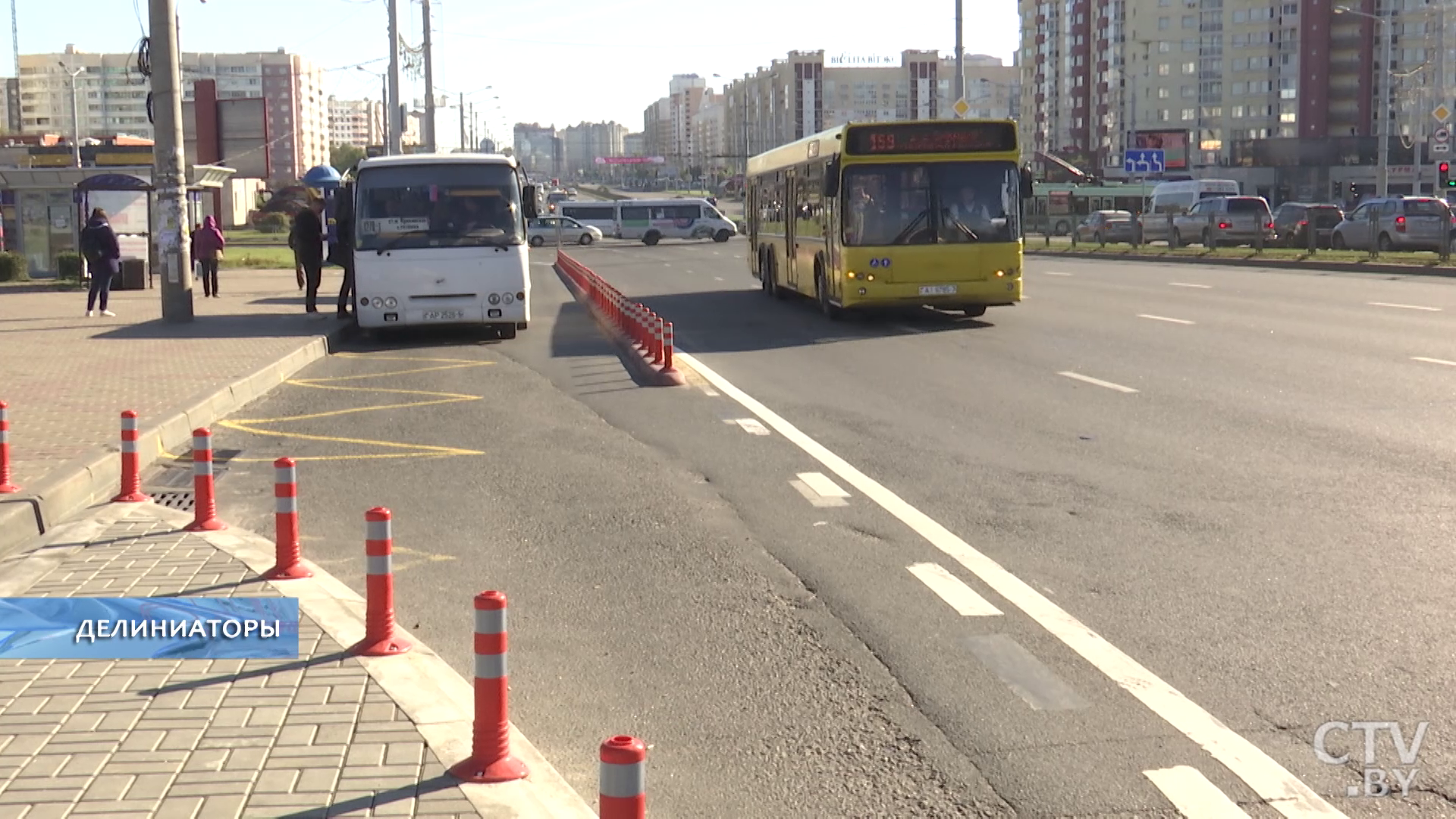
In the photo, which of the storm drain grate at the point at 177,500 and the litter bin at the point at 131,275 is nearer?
the storm drain grate at the point at 177,500

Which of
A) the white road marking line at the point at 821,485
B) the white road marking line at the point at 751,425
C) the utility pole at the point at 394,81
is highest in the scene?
the utility pole at the point at 394,81

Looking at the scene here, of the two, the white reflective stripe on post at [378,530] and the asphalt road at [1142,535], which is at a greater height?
the white reflective stripe on post at [378,530]

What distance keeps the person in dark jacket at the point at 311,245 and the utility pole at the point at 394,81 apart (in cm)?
2044

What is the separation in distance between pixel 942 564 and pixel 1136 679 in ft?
6.40

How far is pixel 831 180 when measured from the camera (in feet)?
70.3

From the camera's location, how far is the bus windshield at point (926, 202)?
71.2ft

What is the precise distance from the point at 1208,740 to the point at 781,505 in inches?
171

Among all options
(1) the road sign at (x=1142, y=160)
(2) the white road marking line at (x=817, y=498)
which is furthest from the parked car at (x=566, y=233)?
(2) the white road marking line at (x=817, y=498)

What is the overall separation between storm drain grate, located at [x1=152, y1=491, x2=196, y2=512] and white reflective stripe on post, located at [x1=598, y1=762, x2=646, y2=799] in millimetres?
6558

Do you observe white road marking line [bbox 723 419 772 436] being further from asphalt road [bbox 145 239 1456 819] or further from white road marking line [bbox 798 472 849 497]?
white road marking line [bbox 798 472 849 497]

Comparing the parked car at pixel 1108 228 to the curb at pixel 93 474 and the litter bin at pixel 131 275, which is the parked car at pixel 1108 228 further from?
the curb at pixel 93 474

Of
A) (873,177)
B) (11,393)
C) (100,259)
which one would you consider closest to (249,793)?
(11,393)

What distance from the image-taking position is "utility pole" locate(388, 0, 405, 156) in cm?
4566

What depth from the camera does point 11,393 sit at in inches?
558
